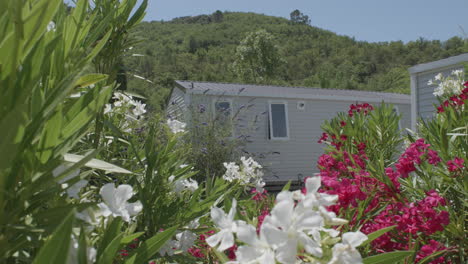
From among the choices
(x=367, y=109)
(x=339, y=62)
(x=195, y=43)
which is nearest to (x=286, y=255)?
(x=367, y=109)

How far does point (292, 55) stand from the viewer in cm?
5619

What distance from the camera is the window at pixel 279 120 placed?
40.5 ft

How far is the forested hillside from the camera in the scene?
39.6 metres

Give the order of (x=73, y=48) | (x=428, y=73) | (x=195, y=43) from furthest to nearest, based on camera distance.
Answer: (x=195, y=43), (x=428, y=73), (x=73, y=48)

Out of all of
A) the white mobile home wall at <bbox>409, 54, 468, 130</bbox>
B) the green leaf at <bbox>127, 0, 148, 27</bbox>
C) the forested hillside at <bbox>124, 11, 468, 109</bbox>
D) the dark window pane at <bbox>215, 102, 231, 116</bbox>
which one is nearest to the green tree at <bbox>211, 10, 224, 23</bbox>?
the forested hillside at <bbox>124, 11, 468, 109</bbox>

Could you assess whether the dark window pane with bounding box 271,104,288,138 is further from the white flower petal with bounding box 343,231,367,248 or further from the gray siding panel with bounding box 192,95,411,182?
the white flower petal with bounding box 343,231,367,248

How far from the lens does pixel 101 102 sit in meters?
0.73

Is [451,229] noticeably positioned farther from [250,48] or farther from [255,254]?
[250,48]

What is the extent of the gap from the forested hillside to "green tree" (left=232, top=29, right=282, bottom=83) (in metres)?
0.36

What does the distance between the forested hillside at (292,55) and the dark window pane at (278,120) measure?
19.1 meters

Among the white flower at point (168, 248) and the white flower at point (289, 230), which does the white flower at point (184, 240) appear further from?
the white flower at point (289, 230)

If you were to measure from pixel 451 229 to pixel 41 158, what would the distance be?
1783 mm

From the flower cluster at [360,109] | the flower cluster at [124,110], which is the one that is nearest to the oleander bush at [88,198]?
the flower cluster at [124,110]

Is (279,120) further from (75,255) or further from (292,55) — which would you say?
(292,55)
